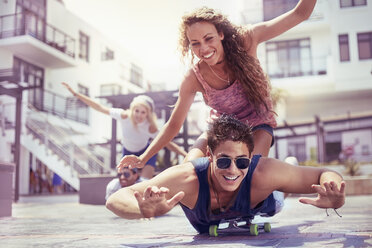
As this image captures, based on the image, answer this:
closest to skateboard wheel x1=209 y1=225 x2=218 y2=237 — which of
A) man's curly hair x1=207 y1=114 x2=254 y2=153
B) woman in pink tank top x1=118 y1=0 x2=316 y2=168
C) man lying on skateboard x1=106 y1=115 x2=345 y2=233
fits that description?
man lying on skateboard x1=106 y1=115 x2=345 y2=233

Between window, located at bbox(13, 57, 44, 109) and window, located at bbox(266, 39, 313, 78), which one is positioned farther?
window, located at bbox(266, 39, 313, 78)

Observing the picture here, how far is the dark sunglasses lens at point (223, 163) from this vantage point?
240cm

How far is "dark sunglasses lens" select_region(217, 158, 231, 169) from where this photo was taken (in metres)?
2.40

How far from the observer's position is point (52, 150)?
14.1 metres

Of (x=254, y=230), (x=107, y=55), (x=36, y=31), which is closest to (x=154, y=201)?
(x=254, y=230)

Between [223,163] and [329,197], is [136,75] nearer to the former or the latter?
[223,163]

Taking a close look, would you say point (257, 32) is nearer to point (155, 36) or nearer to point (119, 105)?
point (155, 36)

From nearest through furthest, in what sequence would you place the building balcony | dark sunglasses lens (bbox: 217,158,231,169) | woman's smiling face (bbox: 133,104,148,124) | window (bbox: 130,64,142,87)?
dark sunglasses lens (bbox: 217,158,231,169), woman's smiling face (bbox: 133,104,148,124), the building balcony, window (bbox: 130,64,142,87)

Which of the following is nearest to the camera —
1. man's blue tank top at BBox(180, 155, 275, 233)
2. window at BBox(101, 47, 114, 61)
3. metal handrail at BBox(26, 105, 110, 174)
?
man's blue tank top at BBox(180, 155, 275, 233)

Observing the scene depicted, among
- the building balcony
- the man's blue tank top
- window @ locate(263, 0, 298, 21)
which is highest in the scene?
window @ locate(263, 0, 298, 21)

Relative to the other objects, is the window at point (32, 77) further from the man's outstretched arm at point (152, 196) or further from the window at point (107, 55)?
the man's outstretched arm at point (152, 196)

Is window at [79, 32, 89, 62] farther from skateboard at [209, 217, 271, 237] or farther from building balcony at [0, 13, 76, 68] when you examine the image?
skateboard at [209, 217, 271, 237]

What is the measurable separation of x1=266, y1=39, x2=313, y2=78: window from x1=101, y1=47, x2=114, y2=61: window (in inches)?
335

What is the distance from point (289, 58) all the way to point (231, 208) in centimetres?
1589
